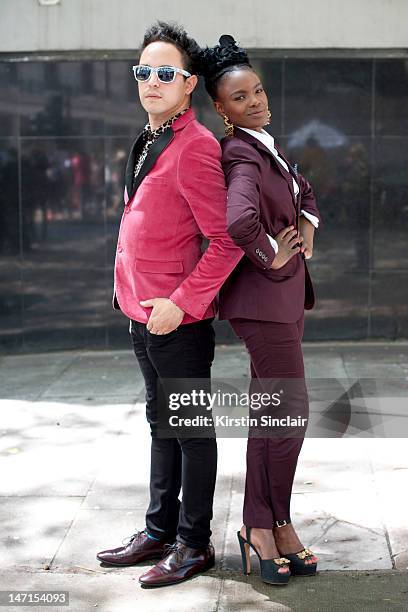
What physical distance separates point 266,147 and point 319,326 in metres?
5.11

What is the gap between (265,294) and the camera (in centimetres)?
405

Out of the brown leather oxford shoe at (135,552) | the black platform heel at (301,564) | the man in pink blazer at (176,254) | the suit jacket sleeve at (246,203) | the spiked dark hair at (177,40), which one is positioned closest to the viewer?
the suit jacket sleeve at (246,203)

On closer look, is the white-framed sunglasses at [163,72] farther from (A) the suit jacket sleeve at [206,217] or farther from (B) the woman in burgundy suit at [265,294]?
(A) the suit jacket sleeve at [206,217]

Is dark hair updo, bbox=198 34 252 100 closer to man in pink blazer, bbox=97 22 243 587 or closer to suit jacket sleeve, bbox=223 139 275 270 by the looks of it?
man in pink blazer, bbox=97 22 243 587

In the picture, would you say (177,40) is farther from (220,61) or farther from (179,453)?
(179,453)

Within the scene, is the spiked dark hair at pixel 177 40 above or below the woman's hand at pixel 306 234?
above

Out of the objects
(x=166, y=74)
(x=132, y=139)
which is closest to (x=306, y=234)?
(x=166, y=74)

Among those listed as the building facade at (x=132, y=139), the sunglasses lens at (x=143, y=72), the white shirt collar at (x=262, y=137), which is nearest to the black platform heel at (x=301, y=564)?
the white shirt collar at (x=262, y=137)

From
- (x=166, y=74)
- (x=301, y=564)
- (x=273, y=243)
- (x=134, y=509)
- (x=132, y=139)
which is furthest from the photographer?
(x=132, y=139)

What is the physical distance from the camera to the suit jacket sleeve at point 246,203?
3.80m

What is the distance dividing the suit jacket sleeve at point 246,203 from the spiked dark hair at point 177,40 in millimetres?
388

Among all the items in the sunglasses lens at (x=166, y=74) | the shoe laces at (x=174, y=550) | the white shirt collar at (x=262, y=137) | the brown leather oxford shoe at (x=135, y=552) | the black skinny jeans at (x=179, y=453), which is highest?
the sunglasses lens at (x=166, y=74)

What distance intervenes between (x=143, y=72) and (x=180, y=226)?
24.6 inches

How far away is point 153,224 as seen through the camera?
13.3 ft
